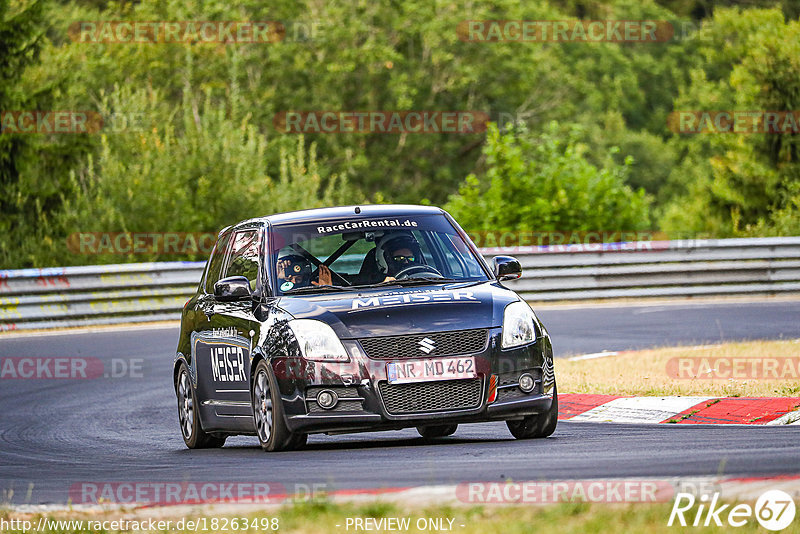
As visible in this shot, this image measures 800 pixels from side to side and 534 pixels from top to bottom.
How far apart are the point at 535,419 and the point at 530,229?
2144 centimetres

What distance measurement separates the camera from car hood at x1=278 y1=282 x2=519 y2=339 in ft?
29.7

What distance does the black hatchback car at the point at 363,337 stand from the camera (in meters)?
9.03

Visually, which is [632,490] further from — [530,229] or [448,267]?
[530,229]

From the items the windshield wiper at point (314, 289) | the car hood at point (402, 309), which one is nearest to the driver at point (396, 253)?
the windshield wiper at point (314, 289)

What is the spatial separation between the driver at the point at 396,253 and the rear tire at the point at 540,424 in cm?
138

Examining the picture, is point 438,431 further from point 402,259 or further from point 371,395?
point 371,395

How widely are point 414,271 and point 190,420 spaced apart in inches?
87.7

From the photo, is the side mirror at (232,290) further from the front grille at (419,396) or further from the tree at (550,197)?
the tree at (550,197)

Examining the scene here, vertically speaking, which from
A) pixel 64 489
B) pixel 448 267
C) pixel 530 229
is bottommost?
pixel 530 229

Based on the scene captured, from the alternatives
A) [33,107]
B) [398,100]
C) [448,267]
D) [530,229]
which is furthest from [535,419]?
[398,100]

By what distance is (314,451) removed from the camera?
9.52 meters

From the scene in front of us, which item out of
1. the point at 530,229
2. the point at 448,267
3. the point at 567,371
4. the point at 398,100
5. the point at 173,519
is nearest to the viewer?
the point at 173,519

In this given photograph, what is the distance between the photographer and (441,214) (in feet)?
35.8

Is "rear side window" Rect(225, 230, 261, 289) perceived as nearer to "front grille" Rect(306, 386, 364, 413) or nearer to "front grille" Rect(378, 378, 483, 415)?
"front grille" Rect(306, 386, 364, 413)
